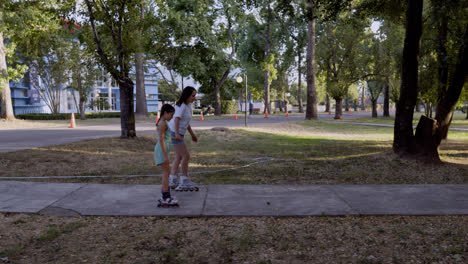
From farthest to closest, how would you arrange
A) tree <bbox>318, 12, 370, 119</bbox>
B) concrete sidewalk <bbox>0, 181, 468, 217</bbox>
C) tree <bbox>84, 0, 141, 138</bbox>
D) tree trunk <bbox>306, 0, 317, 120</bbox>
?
tree <bbox>318, 12, 370, 119</bbox>
tree trunk <bbox>306, 0, 317, 120</bbox>
tree <bbox>84, 0, 141, 138</bbox>
concrete sidewalk <bbox>0, 181, 468, 217</bbox>

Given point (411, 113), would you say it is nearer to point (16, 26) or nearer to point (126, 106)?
point (126, 106)

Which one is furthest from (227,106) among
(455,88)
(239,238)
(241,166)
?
(239,238)

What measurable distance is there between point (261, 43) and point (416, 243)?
48.9 meters

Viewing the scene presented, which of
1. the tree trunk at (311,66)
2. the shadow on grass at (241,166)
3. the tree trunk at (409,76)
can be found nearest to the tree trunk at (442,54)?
the shadow on grass at (241,166)

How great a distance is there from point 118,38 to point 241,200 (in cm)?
806

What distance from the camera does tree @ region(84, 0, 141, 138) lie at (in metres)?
10.6

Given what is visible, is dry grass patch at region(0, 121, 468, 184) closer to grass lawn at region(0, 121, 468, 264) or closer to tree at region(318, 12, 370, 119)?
grass lawn at region(0, 121, 468, 264)

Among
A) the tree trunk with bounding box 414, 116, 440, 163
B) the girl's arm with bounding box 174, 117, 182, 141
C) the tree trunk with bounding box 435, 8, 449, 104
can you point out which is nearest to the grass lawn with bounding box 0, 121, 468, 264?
the tree trunk with bounding box 414, 116, 440, 163

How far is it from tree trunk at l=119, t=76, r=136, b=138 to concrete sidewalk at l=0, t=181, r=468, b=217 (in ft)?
17.3

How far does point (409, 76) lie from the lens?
808cm

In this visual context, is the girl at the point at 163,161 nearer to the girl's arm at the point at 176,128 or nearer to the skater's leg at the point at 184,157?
the girl's arm at the point at 176,128

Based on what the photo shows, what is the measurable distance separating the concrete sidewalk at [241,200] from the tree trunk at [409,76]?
2.13 meters

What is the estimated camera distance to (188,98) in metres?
5.55

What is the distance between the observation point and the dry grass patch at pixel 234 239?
333 centimetres
